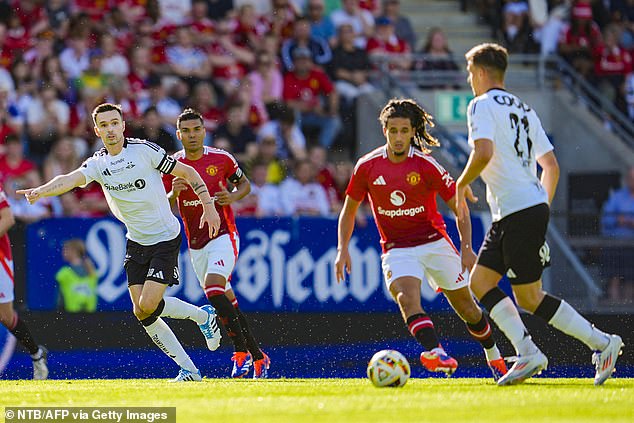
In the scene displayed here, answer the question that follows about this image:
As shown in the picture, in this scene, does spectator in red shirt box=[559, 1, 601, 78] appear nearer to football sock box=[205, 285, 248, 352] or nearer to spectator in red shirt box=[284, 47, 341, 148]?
spectator in red shirt box=[284, 47, 341, 148]

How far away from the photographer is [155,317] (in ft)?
34.1

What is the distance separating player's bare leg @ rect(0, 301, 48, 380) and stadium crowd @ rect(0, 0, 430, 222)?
10.1 feet

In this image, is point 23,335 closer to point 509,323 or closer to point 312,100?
point 509,323

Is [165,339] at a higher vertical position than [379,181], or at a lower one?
lower

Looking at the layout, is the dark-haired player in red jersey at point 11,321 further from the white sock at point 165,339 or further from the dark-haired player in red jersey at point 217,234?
the white sock at point 165,339

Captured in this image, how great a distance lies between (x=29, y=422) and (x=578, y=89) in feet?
44.7

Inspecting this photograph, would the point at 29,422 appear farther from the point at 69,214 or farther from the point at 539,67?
the point at 539,67

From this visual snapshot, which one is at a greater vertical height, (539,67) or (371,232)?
(539,67)

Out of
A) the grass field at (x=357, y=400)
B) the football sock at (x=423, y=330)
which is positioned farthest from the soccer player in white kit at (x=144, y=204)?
the football sock at (x=423, y=330)

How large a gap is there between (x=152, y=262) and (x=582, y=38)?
11465 millimetres

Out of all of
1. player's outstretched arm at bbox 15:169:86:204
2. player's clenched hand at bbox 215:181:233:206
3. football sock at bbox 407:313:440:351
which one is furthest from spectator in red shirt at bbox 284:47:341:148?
football sock at bbox 407:313:440:351

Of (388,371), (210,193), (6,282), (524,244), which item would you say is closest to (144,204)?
(210,193)

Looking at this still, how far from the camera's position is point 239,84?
17688 millimetres

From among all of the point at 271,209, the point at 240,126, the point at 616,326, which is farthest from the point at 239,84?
the point at 616,326
